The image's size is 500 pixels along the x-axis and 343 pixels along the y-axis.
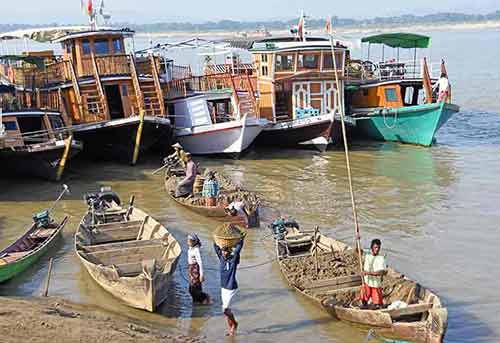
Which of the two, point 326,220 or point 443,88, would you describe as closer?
point 326,220

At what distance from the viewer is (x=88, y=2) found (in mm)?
27406

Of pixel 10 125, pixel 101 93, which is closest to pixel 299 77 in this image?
pixel 101 93

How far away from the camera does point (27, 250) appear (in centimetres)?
1381

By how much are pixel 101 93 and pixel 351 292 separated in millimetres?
15184

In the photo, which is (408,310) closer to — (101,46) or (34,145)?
(34,145)

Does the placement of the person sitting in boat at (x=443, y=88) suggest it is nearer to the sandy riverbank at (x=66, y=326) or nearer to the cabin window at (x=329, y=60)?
the cabin window at (x=329, y=60)

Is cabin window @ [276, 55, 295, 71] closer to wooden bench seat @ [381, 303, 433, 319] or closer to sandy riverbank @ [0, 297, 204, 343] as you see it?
sandy riverbank @ [0, 297, 204, 343]

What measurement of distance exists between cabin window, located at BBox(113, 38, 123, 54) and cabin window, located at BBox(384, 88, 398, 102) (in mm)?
10851

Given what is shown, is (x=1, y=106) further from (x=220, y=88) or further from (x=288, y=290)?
→ (x=288, y=290)

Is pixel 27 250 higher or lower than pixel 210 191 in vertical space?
lower

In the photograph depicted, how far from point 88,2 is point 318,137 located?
1095cm

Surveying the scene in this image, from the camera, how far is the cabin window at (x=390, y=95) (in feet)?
90.4

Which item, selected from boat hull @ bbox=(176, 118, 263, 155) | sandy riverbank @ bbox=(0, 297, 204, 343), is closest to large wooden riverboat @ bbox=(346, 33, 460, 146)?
boat hull @ bbox=(176, 118, 263, 155)

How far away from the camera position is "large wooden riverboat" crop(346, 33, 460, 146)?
26.0 metres
